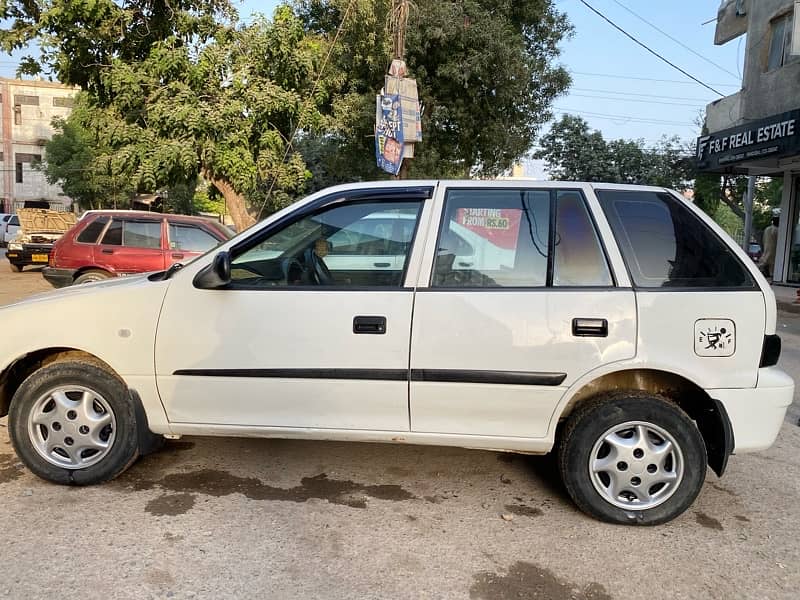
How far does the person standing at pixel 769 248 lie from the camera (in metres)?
16.2

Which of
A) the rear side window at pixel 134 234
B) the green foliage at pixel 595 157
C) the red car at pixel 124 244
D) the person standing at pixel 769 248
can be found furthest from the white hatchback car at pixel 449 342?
the green foliage at pixel 595 157

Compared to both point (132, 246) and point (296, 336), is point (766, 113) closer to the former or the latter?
point (132, 246)

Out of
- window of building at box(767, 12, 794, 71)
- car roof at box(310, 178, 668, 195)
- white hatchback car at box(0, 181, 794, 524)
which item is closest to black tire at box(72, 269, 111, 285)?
white hatchback car at box(0, 181, 794, 524)

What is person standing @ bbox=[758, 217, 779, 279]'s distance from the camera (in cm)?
1619

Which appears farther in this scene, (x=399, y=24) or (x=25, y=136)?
(x=25, y=136)

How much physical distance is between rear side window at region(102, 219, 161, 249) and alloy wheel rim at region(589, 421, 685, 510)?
9059 mm

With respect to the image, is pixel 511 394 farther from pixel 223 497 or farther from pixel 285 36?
pixel 285 36

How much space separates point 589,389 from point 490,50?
13.7 meters

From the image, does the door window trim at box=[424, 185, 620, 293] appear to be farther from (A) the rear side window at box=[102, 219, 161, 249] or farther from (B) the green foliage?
(B) the green foliage

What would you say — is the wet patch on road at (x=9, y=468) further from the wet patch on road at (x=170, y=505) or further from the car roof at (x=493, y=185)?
the car roof at (x=493, y=185)

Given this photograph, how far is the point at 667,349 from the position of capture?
3.21 meters

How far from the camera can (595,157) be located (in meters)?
28.0

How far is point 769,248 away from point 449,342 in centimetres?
1606

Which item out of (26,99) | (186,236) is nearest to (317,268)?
(186,236)
